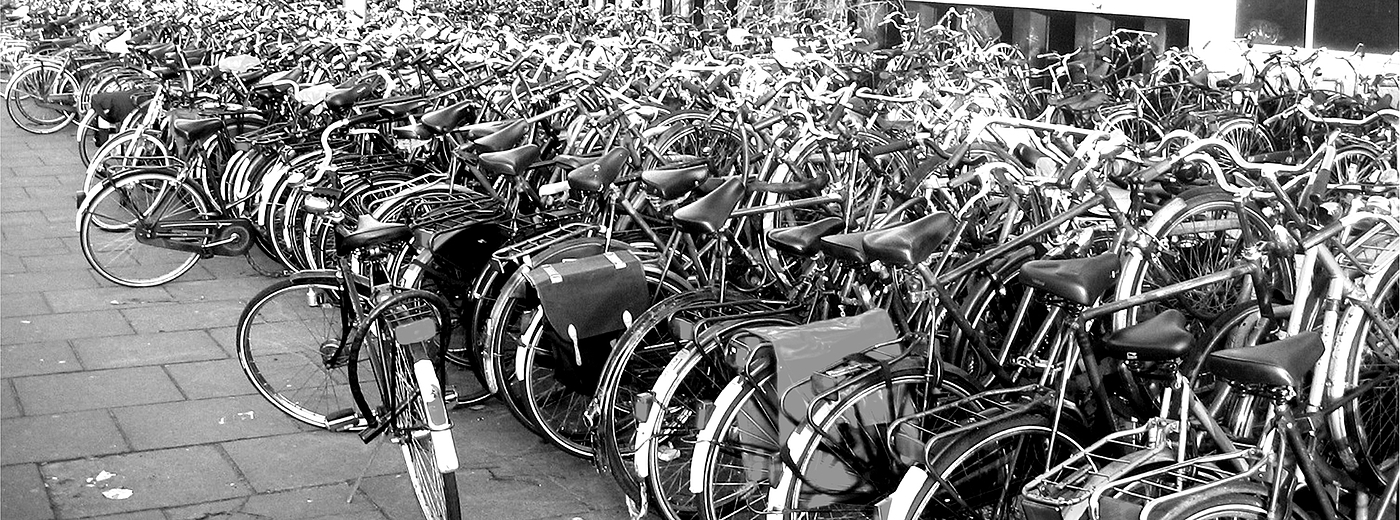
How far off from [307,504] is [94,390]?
143cm

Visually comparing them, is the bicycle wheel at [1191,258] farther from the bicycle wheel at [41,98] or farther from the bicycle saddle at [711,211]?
the bicycle wheel at [41,98]

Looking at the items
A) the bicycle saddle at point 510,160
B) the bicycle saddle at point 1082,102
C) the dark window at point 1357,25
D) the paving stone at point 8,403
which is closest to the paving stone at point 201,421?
the paving stone at point 8,403

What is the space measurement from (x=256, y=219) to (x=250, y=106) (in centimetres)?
117

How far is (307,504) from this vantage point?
392 cm

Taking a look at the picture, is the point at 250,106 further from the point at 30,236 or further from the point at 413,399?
the point at 413,399

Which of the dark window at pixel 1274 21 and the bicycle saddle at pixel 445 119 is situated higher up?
the bicycle saddle at pixel 445 119

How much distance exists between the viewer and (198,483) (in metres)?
4.07

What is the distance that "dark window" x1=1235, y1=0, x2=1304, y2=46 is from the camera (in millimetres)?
8906

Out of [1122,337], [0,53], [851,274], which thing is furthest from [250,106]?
[0,53]

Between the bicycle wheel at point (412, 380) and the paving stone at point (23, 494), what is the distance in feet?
3.19

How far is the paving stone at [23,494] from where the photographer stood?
12.5ft

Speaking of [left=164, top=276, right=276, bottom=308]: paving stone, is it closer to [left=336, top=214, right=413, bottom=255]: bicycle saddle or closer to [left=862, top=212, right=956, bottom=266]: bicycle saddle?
[left=336, top=214, right=413, bottom=255]: bicycle saddle

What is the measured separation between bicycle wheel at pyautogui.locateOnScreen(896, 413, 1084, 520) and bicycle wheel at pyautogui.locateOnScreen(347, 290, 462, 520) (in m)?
1.14

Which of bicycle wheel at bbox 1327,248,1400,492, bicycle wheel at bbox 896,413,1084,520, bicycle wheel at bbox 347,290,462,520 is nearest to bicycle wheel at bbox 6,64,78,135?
bicycle wheel at bbox 347,290,462,520
